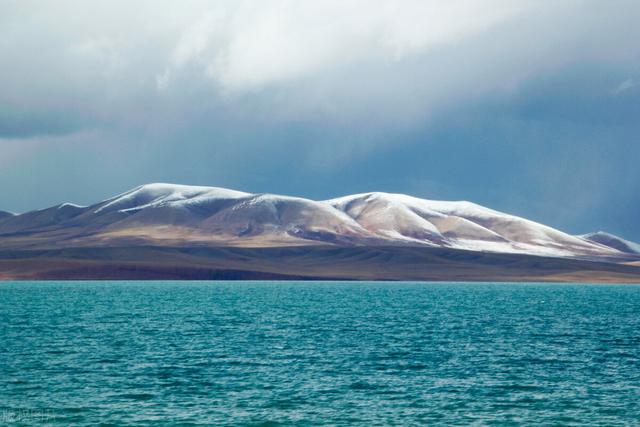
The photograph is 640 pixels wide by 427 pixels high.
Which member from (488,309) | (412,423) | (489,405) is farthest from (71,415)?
(488,309)

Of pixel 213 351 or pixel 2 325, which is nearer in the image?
pixel 213 351

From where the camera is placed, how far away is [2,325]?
3406 inches

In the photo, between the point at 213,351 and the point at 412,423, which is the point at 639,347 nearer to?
the point at 213,351

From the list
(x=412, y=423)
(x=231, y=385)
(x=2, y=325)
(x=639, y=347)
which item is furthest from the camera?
(x=2, y=325)

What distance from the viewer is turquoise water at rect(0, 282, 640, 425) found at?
140ft

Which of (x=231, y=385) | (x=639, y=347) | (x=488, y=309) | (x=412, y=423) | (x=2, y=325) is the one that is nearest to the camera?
(x=412, y=423)

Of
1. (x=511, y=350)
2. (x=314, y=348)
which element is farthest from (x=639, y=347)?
(x=314, y=348)

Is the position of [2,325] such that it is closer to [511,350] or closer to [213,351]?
[213,351]

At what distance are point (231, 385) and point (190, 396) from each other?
4.01 m

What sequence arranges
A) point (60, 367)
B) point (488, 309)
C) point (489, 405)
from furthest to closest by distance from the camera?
point (488, 309), point (60, 367), point (489, 405)

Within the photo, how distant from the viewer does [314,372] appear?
55.3 meters

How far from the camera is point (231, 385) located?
49.9 metres

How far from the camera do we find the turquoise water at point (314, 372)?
42.5 metres

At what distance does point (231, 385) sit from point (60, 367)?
1234cm
